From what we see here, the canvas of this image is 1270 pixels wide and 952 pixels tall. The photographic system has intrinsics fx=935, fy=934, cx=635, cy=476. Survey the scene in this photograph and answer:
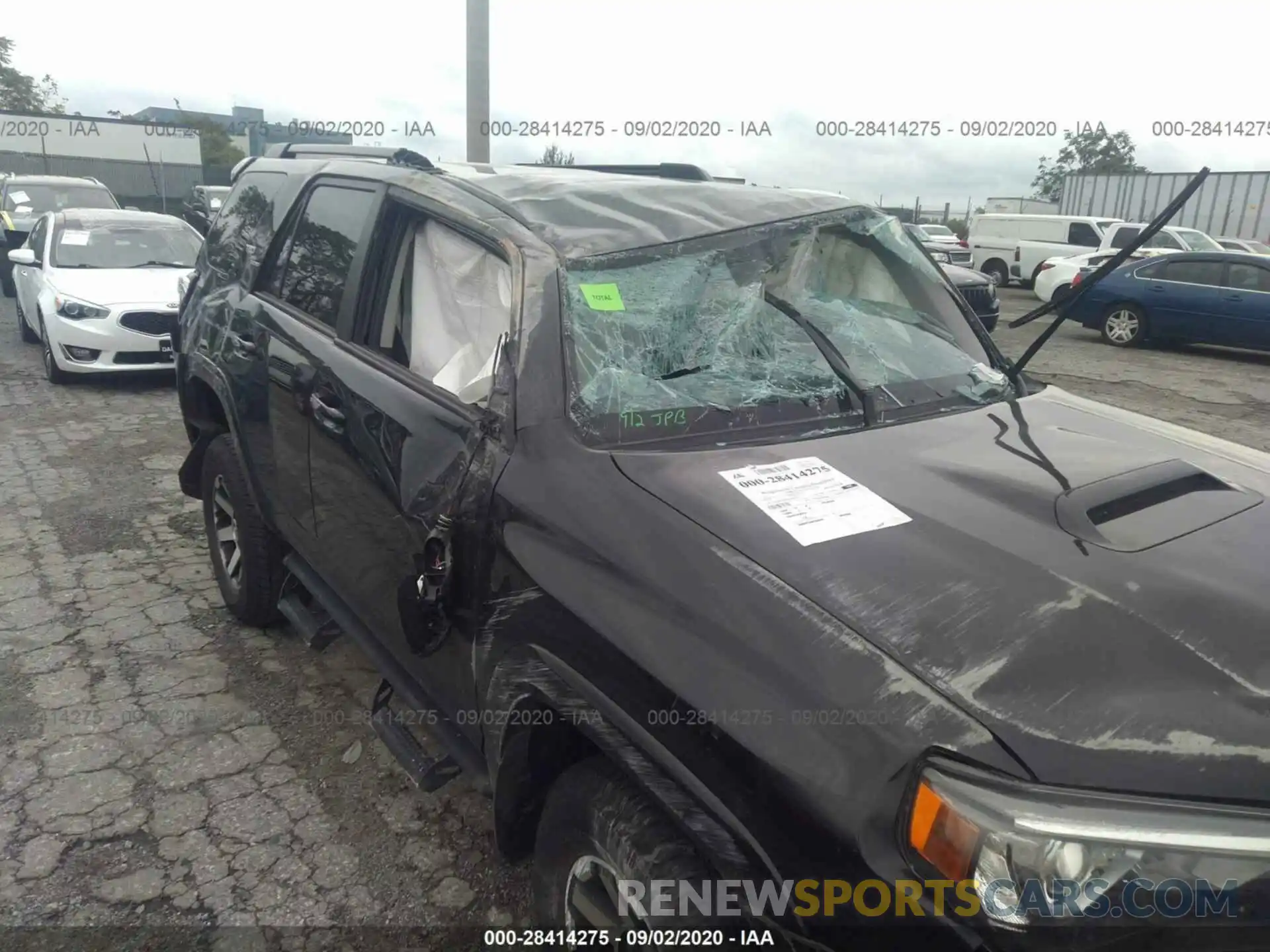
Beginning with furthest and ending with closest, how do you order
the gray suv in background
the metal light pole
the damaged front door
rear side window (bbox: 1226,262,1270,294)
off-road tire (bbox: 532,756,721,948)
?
the gray suv in background, rear side window (bbox: 1226,262,1270,294), the metal light pole, the damaged front door, off-road tire (bbox: 532,756,721,948)

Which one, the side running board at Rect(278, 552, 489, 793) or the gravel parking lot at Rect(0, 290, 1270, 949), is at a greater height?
the side running board at Rect(278, 552, 489, 793)

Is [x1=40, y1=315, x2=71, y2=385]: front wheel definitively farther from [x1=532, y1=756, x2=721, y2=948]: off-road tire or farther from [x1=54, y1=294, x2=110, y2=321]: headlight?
[x1=532, y1=756, x2=721, y2=948]: off-road tire

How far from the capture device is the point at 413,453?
2361 millimetres

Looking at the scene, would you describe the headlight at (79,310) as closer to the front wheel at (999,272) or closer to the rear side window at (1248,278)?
the rear side window at (1248,278)

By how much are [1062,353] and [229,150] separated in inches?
1765

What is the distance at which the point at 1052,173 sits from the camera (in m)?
50.7

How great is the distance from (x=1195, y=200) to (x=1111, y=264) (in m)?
27.8

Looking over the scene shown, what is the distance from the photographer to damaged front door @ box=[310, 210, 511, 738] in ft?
7.14

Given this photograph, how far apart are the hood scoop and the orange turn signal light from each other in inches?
28.2

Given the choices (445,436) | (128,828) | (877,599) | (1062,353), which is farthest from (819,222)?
(1062,353)

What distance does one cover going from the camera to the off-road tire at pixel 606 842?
1.59 meters

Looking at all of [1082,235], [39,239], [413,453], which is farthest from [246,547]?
[1082,235]

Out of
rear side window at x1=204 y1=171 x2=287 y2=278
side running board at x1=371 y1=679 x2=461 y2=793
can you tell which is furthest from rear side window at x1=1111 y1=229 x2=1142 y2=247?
side running board at x1=371 y1=679 x2=461 y2=793

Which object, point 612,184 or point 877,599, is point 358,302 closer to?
point 612,184
